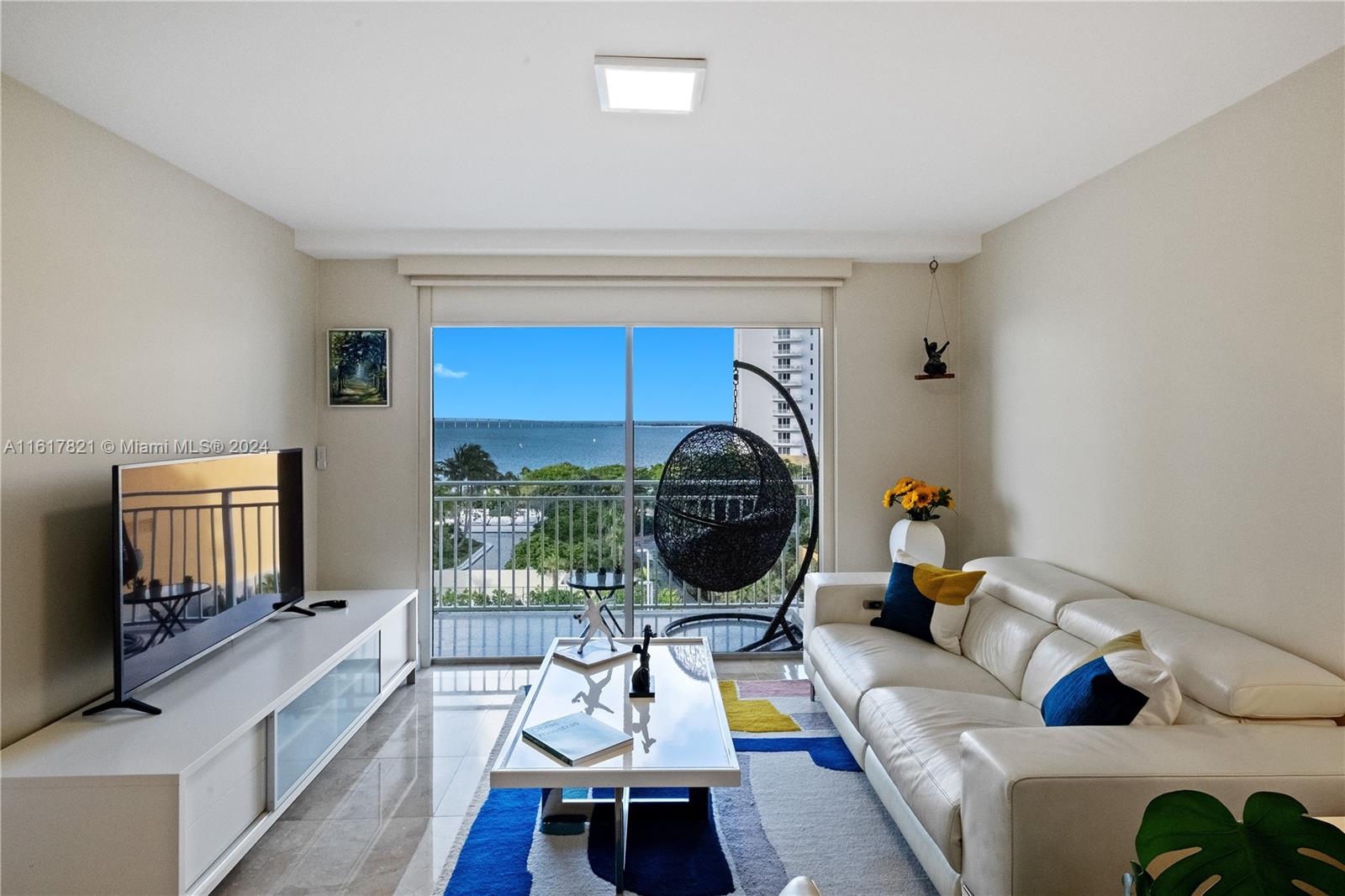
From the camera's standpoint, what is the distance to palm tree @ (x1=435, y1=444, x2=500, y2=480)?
15.0ft

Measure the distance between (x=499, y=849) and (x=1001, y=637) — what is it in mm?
2086

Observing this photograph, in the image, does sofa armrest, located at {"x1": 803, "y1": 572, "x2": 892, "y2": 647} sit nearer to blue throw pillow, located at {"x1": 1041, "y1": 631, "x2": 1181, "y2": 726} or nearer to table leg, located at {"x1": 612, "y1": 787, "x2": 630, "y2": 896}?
blue throw pillow, located at {"x1": 1041, "y1": 631, "x2": 1181, "y2": 726}

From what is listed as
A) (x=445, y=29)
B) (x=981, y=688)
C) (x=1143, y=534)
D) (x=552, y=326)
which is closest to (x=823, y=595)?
(x=981, y=688)

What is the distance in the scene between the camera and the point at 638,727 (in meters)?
2.40

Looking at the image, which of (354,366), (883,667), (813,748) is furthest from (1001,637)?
(354,366)

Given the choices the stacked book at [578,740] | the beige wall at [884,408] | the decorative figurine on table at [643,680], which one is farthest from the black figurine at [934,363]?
the stacked book at [578,740]

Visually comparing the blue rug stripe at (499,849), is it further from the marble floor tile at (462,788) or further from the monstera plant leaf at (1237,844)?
the monstera plant leaf at (1237,844)

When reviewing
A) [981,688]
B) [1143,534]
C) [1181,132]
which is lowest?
[981,688]

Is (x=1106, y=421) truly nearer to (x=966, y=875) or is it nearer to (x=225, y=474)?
(x=966, y=875)

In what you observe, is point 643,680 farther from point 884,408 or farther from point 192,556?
point 884,408

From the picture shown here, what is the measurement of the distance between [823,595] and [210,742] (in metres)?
2.61

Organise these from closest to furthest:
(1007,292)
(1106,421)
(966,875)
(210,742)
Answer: (966,875), (210,742), (1106,421), (1007,292)

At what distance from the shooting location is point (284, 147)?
2738 millimetres

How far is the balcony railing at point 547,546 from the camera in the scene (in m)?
4.59
